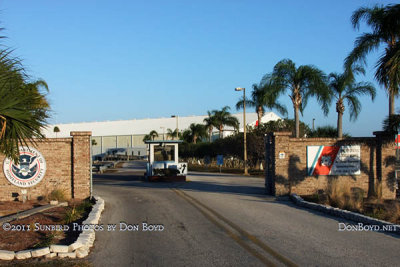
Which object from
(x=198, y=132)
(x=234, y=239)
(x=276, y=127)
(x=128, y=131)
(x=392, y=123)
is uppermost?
(x=128, y=131)

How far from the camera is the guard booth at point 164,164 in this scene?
87.7ft

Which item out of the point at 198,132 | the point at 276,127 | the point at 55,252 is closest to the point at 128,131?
the point at 198,132

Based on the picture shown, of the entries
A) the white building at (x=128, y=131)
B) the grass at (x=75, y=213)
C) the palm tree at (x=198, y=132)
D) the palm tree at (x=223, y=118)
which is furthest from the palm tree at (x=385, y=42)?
the white building at (x=128, y=131)

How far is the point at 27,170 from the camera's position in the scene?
1714cm

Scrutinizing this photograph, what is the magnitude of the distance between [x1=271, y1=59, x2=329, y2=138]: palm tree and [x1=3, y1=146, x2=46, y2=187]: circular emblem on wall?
1656 centimetres

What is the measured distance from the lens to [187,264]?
7344mm

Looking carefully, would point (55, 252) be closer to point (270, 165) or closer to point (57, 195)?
point (57, 195)

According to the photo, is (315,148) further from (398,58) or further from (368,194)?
(398,58)

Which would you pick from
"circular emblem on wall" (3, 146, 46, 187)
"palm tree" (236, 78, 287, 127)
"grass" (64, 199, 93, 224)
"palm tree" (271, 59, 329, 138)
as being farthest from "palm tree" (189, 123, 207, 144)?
"grass" (64, 199, 93, 224)

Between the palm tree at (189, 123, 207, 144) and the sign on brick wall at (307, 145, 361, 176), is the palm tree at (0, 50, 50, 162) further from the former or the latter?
the palm tree at (189, 123, 207, 144)

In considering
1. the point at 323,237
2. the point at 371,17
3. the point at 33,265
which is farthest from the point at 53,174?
the point at 371,17

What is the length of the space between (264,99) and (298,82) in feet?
8.75

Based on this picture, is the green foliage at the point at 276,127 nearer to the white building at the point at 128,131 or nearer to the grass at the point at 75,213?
the grass at the point at 75,213

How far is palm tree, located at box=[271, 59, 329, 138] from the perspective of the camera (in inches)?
Result: 1097
